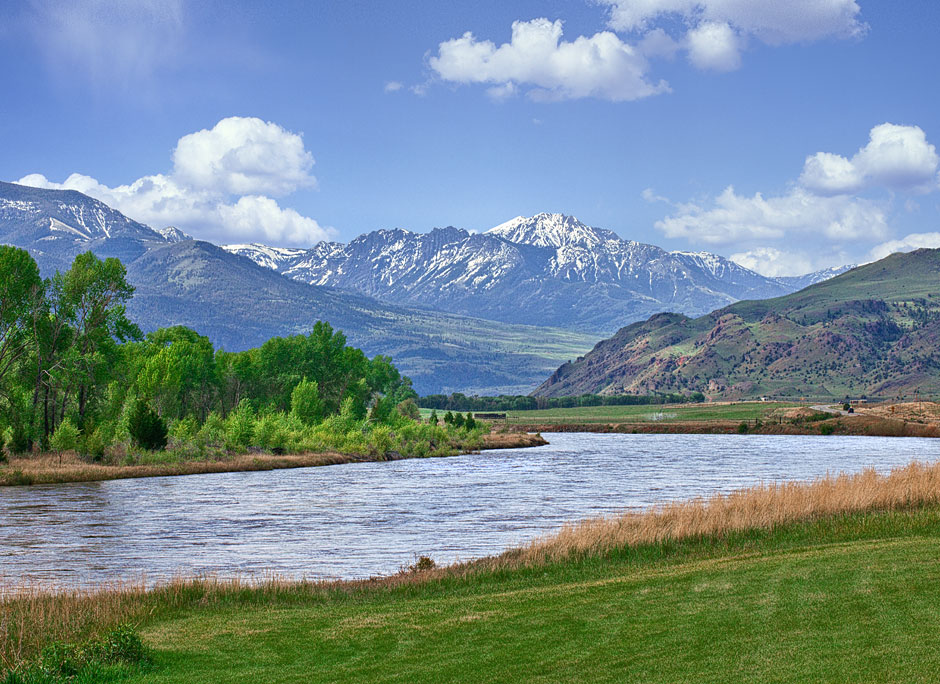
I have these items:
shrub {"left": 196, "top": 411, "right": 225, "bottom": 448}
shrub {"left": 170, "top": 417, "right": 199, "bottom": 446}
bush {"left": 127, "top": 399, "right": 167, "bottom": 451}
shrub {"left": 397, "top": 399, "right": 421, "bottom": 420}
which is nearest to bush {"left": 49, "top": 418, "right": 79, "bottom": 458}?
bush {"left": 127, "top": 399, "right": 167, "bottom": 451}

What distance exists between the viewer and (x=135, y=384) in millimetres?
114188

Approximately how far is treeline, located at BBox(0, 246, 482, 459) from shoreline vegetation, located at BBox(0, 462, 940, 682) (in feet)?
220

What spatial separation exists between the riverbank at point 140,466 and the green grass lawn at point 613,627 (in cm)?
6126

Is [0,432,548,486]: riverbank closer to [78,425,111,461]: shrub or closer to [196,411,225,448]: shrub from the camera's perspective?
[78,425,111,461]: shrub

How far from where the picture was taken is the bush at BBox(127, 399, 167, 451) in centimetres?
10244

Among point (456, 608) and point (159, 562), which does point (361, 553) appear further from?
point (456, 608)

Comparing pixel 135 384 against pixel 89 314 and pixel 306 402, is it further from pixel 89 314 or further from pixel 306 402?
pixel 306 402

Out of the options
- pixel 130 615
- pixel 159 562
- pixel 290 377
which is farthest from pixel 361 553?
pixel 290 377

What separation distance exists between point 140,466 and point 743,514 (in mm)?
71736

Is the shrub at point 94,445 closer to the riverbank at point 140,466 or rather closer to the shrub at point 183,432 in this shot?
the riverbank at point 140,466

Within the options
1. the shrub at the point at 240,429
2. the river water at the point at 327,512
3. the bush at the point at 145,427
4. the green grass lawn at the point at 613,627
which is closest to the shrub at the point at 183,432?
the bush at the point at 145,427

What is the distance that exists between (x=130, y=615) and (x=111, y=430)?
277 ft

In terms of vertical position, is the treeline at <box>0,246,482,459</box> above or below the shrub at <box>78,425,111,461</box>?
above

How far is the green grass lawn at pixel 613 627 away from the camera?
18484mm
